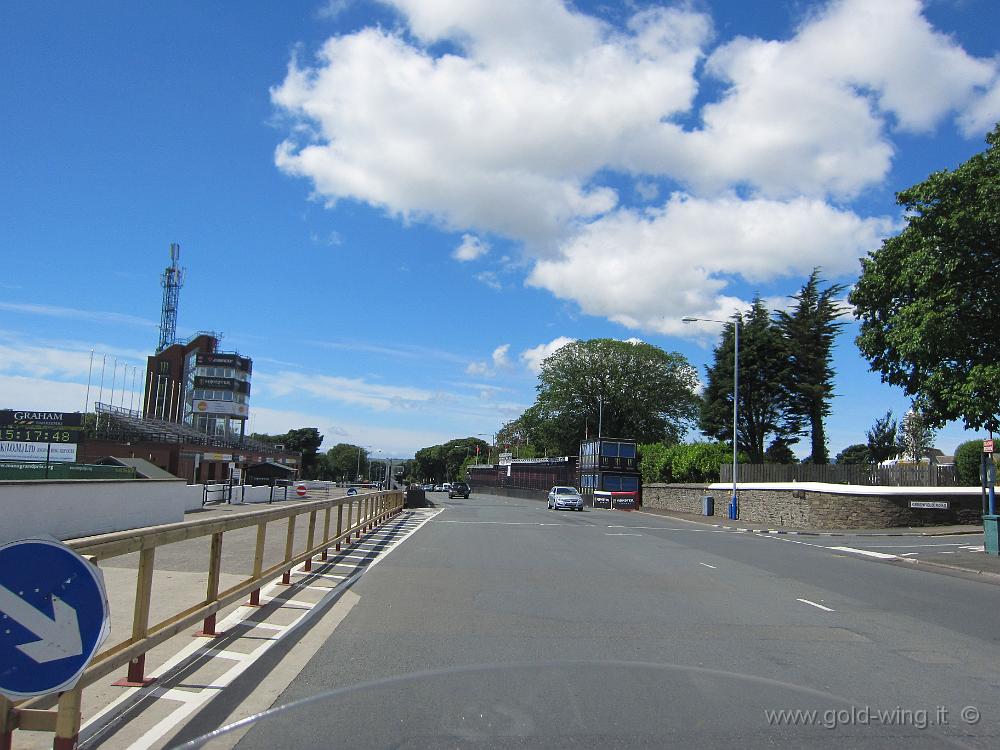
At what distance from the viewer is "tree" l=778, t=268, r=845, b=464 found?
57156 mm

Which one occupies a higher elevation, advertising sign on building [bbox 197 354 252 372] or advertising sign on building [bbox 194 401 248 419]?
advertising sign on building [bbox 197 354 252 372]

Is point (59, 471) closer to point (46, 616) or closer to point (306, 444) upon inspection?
point (46, 616)

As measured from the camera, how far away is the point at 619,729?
17.5 feet

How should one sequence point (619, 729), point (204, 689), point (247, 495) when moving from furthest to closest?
point (247, 495) < point (204, 689) < point (619, 729)

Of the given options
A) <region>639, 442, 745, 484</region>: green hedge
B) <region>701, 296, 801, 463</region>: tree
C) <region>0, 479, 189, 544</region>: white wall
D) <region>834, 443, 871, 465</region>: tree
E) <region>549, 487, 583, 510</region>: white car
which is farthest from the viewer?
<region>834, 443, 871, 465</region>: tree

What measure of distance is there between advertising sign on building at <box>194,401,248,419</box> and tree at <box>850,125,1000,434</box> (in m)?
77.3

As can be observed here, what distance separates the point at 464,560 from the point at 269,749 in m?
11.0

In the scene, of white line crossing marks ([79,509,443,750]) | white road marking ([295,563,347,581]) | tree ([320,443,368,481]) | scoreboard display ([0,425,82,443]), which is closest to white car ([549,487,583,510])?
scoreboard display ([0,425,82,443])

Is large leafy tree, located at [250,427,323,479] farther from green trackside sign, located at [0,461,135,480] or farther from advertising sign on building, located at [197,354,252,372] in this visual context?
green trackside sign, located at [0,461,135,480]

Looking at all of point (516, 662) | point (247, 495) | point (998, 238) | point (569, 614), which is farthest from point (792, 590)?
point (247, 495)

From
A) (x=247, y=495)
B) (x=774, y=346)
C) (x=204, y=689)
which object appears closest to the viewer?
(x=204, y=689)

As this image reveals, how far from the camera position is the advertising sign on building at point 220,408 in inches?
3605

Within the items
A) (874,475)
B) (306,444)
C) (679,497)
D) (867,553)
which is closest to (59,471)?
(867,553)

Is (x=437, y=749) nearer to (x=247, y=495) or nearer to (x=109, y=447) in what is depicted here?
(x=247, y=495)
